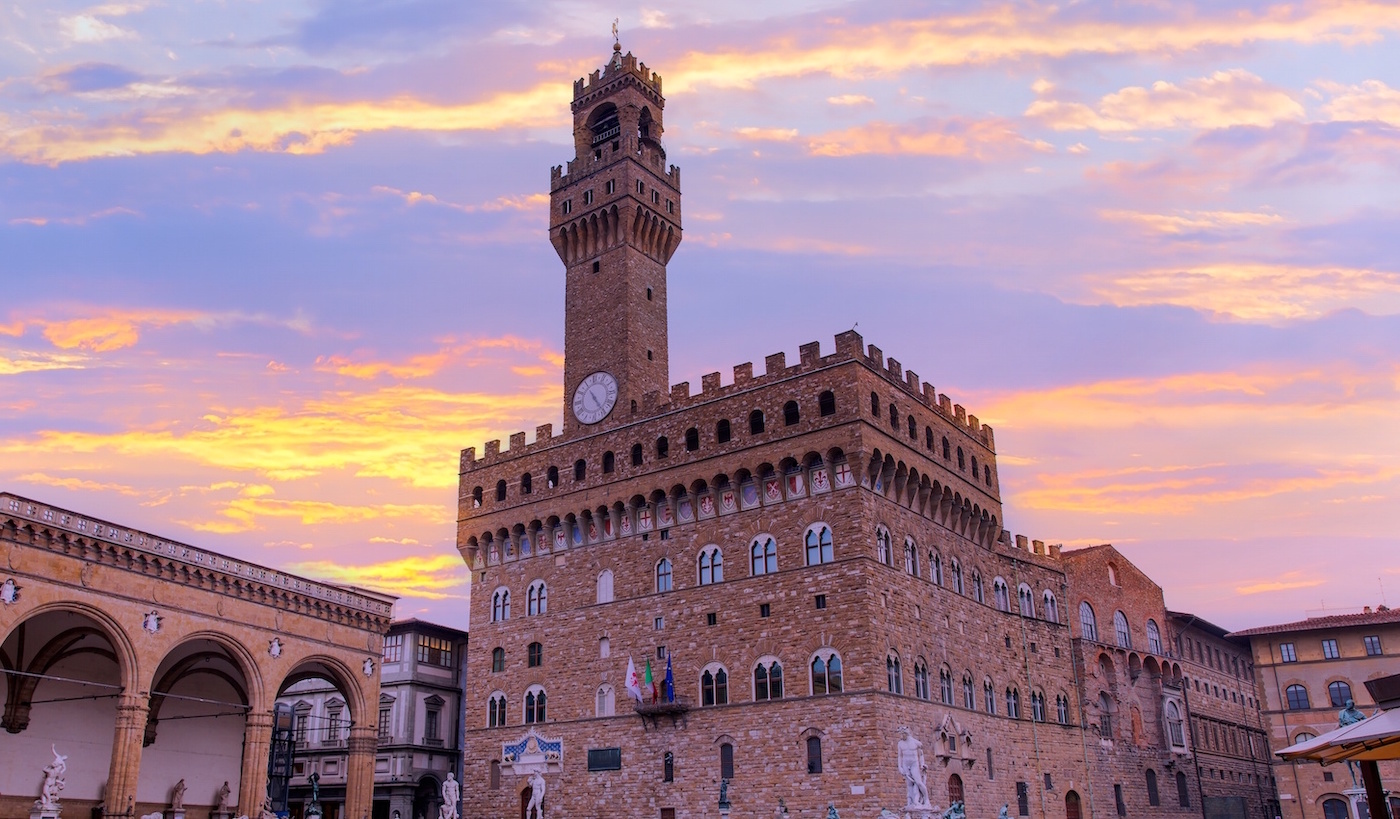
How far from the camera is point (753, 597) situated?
41.0 metres

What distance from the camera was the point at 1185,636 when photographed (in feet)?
205

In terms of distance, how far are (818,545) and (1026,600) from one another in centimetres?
1551

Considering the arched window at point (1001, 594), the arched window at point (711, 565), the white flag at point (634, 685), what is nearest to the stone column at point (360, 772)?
the white flag at point (634, 685)

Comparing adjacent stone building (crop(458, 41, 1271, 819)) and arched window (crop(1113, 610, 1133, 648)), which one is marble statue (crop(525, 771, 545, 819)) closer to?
adjacent stone building (crop(458, 41, 1271, 819))

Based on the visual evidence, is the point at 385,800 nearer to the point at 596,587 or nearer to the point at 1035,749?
the point at 596,587

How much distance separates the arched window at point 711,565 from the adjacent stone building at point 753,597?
10 cm

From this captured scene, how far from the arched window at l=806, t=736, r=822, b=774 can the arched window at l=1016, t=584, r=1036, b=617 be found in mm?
15950

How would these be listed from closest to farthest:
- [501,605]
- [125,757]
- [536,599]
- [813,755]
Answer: [125,757] → [813,755] → [536,599] → [501,605]

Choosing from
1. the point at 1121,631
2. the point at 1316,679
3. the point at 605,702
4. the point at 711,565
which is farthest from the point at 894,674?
the point at 1316,679

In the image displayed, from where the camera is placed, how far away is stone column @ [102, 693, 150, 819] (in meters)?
33.6

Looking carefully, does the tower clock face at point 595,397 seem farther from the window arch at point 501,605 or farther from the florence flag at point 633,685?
the florence flag at point 633,685

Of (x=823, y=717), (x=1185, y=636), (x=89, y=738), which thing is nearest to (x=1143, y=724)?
(x=1185, y=636)

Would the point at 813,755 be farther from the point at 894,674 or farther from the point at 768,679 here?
the point at 894,674

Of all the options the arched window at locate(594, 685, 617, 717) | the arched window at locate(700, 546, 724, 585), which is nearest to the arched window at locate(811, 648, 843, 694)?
the arched window at locate(700, 546, 724, 585)
